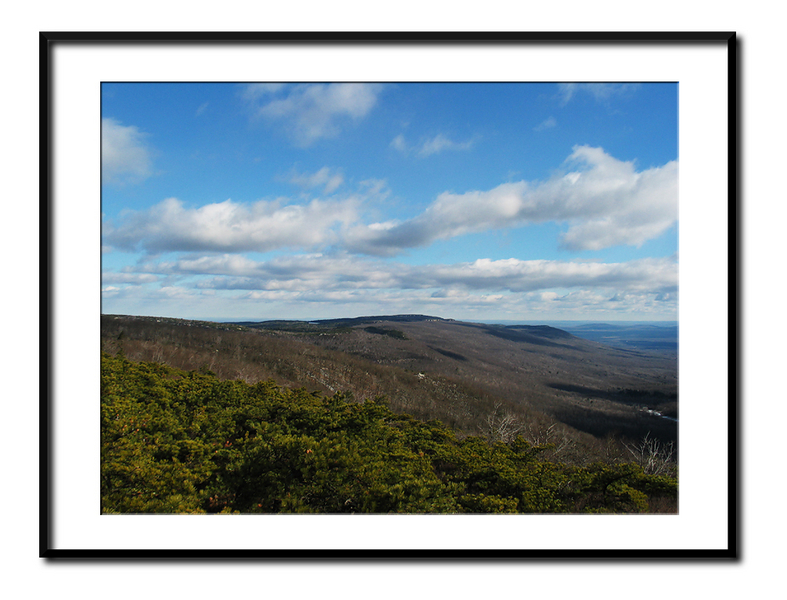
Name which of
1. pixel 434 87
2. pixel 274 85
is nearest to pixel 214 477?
pixel 274 85

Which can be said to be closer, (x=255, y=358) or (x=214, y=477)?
(x=214, y=477)

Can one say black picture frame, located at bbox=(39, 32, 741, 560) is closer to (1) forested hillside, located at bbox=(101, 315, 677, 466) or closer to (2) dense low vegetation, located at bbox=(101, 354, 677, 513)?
(2) dense low vegetation, located at bbox=(101, 354, 677, 513)
